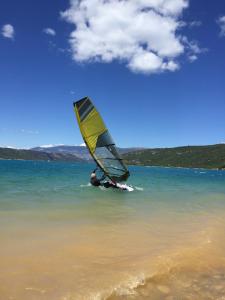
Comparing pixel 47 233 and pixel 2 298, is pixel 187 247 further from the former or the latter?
pixel 2 298

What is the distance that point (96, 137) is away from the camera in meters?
28.7

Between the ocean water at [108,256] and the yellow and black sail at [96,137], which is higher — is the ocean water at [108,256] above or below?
below

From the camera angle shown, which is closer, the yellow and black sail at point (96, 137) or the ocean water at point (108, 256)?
the ocean water at point (108, 256)

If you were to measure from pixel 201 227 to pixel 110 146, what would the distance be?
15.8 m

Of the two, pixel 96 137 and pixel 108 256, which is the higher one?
pixel 96 137

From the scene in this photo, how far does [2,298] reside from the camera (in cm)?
627

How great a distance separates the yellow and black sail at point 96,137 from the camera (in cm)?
2814

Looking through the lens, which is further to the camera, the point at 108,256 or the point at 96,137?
the point at 96,137

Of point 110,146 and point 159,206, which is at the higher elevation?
point 110,146

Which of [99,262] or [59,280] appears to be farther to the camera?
[99,262]

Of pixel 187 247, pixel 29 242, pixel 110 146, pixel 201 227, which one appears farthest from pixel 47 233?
pixel 110 146

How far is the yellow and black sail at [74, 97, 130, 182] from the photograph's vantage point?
92.3 feet

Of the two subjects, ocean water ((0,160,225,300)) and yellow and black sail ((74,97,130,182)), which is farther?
yellow and black sail ((74,97,130,182))

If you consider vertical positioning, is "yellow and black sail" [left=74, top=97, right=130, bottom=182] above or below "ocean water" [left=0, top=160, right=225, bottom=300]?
above
